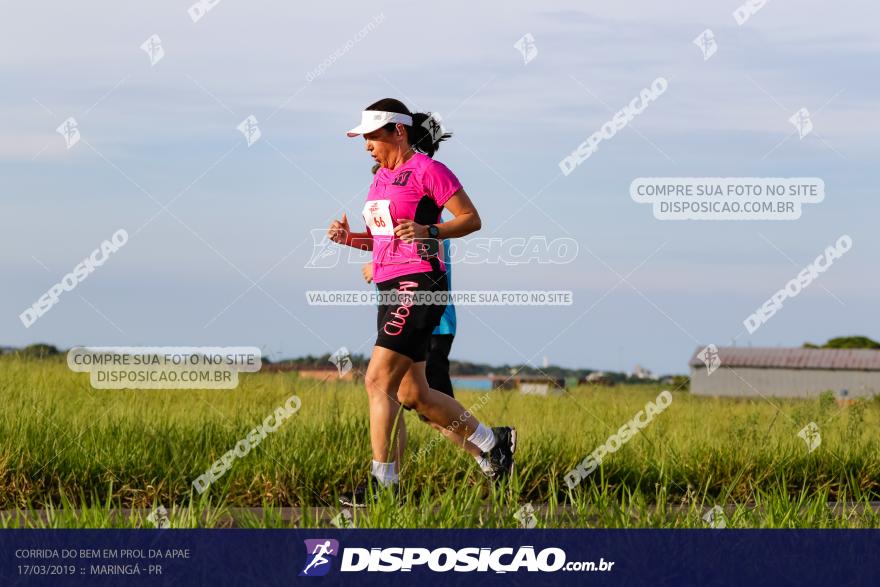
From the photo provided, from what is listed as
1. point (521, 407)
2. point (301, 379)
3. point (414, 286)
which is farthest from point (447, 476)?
point (521, 407)

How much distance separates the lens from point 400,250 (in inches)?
263

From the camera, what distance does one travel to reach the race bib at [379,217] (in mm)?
6711

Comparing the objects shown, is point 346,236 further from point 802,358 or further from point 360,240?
point 802,358

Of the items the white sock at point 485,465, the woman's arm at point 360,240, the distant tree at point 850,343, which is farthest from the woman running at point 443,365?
the distant tree at point 850,343

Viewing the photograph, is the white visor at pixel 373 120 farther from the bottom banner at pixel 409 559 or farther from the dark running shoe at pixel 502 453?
the bottom banner at pixel 409 559

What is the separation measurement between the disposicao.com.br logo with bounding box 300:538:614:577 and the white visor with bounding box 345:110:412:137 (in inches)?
109

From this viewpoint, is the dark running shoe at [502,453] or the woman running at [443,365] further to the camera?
the dark running shoe at [502,453]

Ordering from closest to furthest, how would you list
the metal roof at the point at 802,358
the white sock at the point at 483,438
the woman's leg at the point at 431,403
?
the woman's leg at the point at 431,403, the white sock at the point at 483,438, the metal roof at the point at 802,358

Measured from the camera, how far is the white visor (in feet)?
22.4

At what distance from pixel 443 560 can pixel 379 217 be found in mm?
2452

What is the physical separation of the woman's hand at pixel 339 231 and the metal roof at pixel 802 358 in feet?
122

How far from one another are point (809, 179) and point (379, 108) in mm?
4258

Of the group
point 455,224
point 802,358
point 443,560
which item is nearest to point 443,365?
point 455,224

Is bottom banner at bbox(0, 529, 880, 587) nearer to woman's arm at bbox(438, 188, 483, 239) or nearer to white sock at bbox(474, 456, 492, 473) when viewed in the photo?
white sock at bbox(474, 456, 492, 473)
